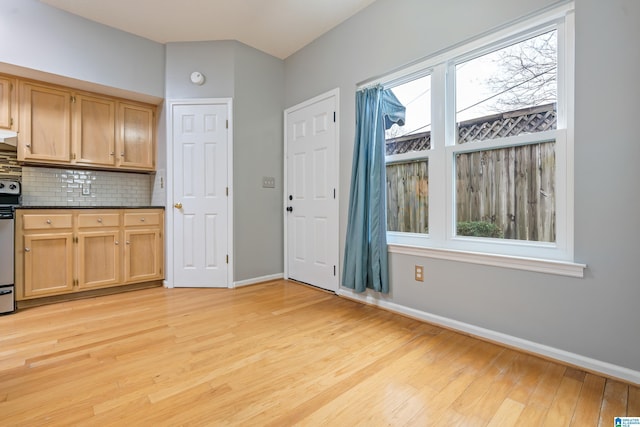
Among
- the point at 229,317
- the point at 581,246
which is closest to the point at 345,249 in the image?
the point at 229,317

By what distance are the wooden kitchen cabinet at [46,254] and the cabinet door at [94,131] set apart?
2.51 ft

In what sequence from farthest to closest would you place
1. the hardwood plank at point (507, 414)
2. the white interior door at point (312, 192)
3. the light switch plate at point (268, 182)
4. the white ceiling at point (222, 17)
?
the light switch plate at point (268, 182) → the white interior door at point (312, 192) → the white ceiling at point (222, 17) → the hardwood plank at point (507, 414)

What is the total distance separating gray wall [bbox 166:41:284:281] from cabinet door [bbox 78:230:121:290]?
123 cm

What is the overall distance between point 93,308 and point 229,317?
4.38 ft

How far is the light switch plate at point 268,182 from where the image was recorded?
3738mm

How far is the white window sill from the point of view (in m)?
1.74

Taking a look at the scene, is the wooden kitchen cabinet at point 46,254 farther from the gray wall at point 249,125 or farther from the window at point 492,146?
the window at point 492,146

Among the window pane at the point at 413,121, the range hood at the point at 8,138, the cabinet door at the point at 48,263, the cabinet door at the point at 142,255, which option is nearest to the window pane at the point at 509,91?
the window pane at the point at 413,121

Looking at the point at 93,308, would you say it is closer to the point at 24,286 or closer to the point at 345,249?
the point at 24,286

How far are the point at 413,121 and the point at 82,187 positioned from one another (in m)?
3.75

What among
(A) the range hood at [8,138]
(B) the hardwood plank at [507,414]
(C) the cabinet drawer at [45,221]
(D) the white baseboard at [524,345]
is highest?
(A) the range hood at [8,138]

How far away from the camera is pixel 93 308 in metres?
2.75

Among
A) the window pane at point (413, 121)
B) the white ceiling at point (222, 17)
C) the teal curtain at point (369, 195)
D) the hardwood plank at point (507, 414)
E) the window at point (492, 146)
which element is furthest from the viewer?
the white ceiling at point (222, 17)

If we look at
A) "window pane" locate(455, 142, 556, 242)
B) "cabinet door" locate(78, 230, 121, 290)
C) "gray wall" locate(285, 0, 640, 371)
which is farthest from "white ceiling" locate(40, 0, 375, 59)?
"cabinet door" locate(78, 230, 121, 290)
